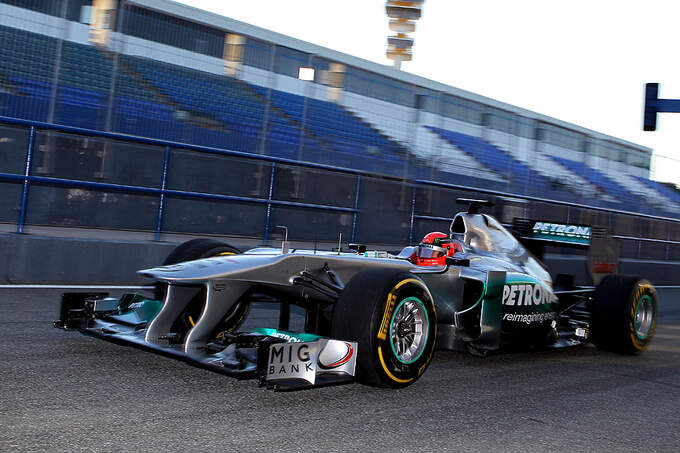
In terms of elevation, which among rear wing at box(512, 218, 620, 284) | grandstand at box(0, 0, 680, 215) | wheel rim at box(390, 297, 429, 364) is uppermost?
grandstand at box(0, 0, 680, 215)

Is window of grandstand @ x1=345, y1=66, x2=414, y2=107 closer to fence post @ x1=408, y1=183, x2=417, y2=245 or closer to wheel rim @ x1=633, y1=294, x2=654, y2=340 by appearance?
fence post @ x1=408, y1=183, x2=417, y2=245

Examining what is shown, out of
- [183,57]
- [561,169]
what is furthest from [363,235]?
[561,169]

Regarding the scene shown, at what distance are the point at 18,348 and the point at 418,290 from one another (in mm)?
2492

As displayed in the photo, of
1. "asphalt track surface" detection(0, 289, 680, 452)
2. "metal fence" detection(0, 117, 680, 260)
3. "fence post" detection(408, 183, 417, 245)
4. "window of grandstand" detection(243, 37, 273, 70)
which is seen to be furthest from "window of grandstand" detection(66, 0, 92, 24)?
"fence post" detection(408, 183, 417, 245)

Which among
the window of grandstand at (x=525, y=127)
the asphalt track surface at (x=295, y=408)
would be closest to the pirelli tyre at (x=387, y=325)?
the asphalt track surface at (x=295, y=408)

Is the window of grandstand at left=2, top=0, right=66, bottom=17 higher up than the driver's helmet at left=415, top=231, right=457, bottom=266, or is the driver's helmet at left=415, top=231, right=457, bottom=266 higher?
the window of grandstand at left=2, top=0, right=66, bottom=17

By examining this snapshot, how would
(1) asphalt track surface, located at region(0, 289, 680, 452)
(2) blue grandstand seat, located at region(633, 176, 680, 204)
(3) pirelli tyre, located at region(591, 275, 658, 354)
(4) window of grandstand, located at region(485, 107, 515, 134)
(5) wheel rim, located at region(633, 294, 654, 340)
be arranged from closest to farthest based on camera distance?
(1) asphalt track surface, located at region(0, 289, 680, 452)
(3) pirelli tyre, located at region(591, 275, 658, 354)
(5) wheel rim, located at region(633, 294, 654, 340)
(4) window of grandstand, located at region(485, 107, 515, 134)
(2) blue grandstand seat, located at region(633, 176, 680, 204)

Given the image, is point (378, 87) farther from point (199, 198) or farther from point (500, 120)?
point (199, 198)

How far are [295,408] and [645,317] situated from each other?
424 cm

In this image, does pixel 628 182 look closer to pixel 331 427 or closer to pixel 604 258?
pixel 604 258

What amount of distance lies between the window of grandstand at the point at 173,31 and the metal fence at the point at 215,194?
152 centimetres

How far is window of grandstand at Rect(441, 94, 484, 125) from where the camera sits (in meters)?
12.6

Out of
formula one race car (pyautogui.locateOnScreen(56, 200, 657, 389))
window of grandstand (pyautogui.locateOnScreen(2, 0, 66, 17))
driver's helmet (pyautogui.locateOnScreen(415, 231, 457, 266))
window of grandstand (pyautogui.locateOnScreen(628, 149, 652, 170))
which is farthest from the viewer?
window of grandstand (pyautogui.locateOnScreen(628, 149, 652, 170))

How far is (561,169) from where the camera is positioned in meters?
15.1
